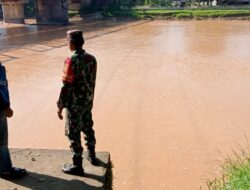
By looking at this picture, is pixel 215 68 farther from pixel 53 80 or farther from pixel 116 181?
pixel 116 181

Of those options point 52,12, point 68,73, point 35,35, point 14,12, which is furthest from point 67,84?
point 14,12

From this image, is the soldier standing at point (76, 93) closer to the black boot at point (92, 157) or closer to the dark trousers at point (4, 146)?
the black boot at point (92, 157)

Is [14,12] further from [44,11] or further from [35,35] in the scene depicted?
[35,35]

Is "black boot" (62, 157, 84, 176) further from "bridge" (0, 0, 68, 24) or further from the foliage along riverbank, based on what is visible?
the foliage along riverbank

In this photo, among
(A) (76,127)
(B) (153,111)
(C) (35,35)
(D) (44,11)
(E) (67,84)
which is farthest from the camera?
(D) (44,11)

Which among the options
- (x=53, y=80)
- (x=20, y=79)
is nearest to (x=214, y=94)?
(x=53, y=80)

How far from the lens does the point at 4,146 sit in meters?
4.15

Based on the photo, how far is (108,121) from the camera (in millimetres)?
8562

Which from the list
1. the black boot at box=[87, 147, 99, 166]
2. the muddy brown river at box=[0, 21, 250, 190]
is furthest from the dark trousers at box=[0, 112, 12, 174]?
the muddy brown river at box=[0, 21, 250, 190]

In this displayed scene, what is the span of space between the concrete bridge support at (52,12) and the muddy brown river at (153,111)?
67.4 ft

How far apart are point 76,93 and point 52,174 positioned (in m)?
0.92

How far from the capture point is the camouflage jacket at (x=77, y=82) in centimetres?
409

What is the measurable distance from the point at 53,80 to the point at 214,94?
5.03 m

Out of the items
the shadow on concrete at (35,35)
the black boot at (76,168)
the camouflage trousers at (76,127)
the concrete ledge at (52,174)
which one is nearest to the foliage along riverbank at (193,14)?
the shadow on concrete at (35,35)
